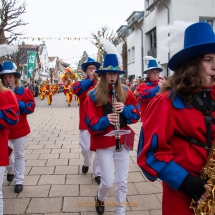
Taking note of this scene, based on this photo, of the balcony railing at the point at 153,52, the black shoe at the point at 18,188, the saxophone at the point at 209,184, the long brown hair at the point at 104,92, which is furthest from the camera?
the balcony railing at the point at 153,52

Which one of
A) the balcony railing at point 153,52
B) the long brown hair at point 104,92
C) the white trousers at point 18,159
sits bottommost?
the white trousers at point 18,159

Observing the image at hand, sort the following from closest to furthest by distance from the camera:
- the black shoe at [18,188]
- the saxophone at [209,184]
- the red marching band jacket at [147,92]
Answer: the saxophone at [209,184]
the black shoe at [18,188]
the red marching band jacket at [147,92]

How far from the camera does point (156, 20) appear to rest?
1938 cm

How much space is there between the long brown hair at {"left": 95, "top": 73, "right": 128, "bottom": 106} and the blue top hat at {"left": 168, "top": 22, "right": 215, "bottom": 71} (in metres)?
1.51

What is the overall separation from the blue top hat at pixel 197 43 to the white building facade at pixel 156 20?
8027 mm

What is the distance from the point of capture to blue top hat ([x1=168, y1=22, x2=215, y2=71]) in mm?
1744

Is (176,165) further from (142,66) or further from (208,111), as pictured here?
(142,66)

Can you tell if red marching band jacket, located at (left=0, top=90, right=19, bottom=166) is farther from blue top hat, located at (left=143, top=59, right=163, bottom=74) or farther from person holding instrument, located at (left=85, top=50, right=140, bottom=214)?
blue top hat, located at (left=143, top=59, right=163, bottom=74)

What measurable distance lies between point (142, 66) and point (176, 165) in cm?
2295

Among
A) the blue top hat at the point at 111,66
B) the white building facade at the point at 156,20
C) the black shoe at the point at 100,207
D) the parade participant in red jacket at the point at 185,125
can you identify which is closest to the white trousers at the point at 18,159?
the black shoe at the point at 100,207

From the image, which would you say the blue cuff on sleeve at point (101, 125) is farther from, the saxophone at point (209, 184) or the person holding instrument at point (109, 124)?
the saxophone at point (209, 184)

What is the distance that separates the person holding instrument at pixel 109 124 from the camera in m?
3.10

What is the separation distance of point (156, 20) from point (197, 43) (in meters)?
18.9

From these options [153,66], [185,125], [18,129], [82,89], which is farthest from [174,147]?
[153,66]
